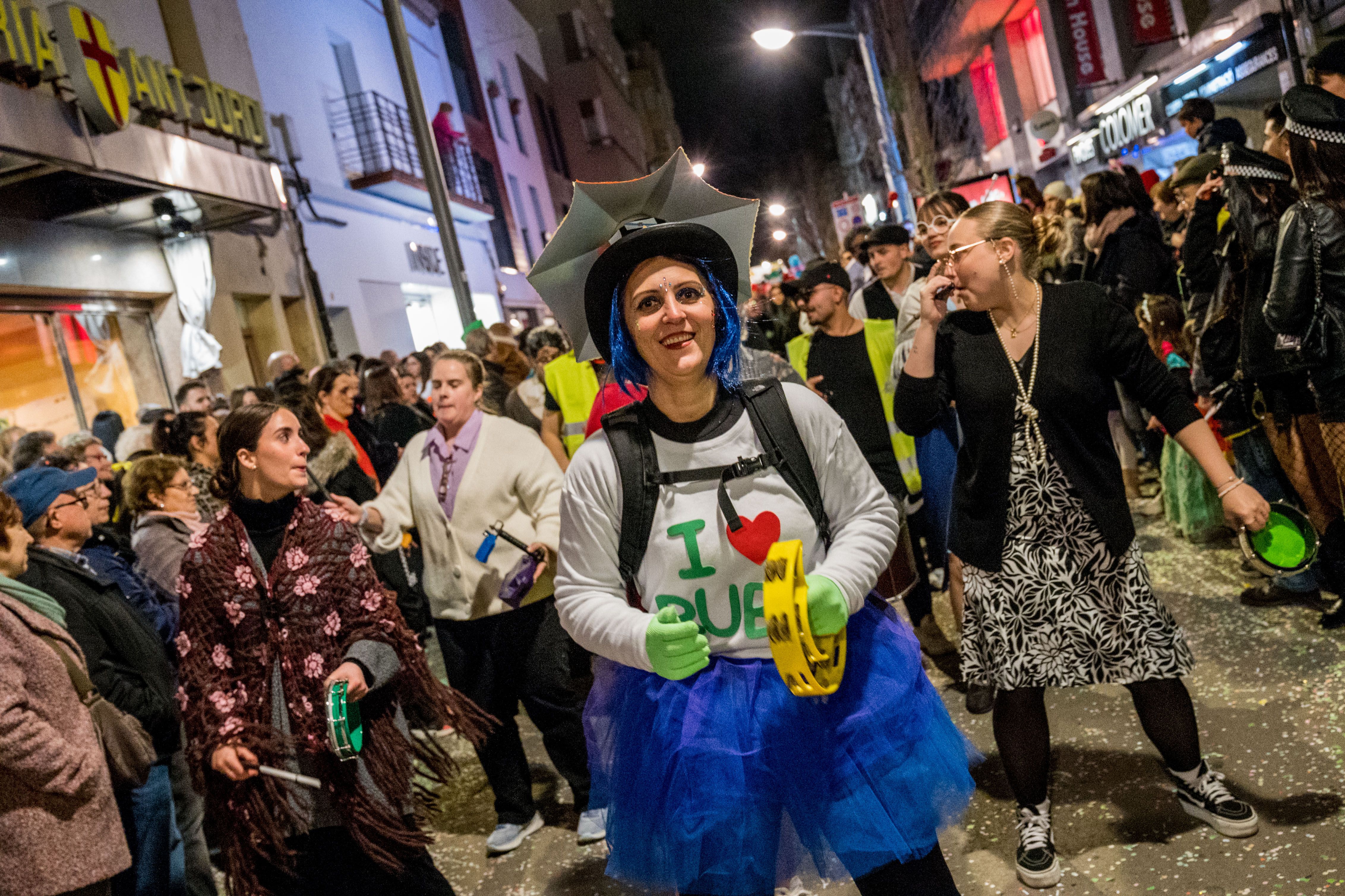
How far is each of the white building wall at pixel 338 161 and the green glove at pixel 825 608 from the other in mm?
14394

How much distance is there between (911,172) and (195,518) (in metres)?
20.5

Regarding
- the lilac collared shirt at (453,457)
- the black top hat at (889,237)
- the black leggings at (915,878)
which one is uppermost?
the black top hat at (889,237)

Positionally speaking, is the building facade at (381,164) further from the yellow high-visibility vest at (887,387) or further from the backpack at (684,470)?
the backpack at (684,470)

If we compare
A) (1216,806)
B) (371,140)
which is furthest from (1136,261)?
(371,140)

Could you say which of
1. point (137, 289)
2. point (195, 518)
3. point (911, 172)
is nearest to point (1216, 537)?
point (195, 518)

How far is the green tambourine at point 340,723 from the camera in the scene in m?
2.63

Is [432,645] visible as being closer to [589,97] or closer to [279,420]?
[279,420]

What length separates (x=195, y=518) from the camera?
15.5ft

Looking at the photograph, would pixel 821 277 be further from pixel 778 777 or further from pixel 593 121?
pixel 593 121

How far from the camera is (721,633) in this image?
2.19 metres

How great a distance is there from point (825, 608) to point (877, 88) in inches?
766

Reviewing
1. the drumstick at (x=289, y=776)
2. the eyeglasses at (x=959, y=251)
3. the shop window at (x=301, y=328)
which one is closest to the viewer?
the drumstick at (x=289, y=776)

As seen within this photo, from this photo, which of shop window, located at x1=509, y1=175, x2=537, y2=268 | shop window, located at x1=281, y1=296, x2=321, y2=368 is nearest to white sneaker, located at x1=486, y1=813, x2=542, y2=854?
shop window, located at x1=281, y1=296, x2=321, y2=368

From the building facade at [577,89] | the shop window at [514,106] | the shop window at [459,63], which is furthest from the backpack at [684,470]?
the building facade at [577,89]
